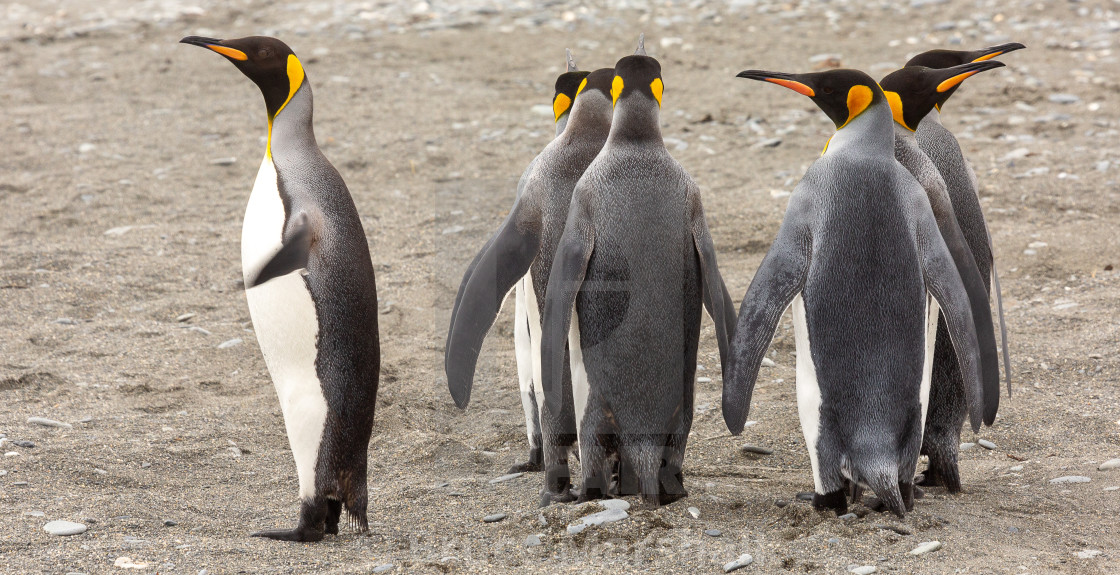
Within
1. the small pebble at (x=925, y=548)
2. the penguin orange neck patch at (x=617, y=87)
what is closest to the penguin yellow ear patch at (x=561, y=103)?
the penguin orange neck patch at (x=617, y=87)

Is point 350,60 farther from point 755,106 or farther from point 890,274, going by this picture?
point 890,274

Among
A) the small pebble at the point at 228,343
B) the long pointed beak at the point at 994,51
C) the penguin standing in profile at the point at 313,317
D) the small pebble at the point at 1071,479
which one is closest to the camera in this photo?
the penguin standing in profile at the point at 313,317

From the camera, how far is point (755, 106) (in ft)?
26.0

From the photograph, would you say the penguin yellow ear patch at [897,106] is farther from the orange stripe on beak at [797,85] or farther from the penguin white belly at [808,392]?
the penguin white belly at [808,392]

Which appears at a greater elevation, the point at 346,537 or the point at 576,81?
the point at 576,81

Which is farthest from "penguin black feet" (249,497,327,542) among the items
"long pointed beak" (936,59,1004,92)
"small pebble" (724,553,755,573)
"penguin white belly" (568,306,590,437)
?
"long pointed beak" (936,59,1004,92)

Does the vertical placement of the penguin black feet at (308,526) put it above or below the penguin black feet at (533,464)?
above

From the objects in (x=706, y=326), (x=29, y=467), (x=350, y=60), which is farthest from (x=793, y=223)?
(x=350, y=60)

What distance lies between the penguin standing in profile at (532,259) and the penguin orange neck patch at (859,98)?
820 millimetres

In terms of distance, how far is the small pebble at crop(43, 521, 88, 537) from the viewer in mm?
2895

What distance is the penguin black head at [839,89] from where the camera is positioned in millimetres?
3047

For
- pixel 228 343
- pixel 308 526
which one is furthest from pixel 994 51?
pixel 228 343

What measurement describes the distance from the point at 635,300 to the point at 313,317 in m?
0.94

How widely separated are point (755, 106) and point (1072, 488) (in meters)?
5.11
